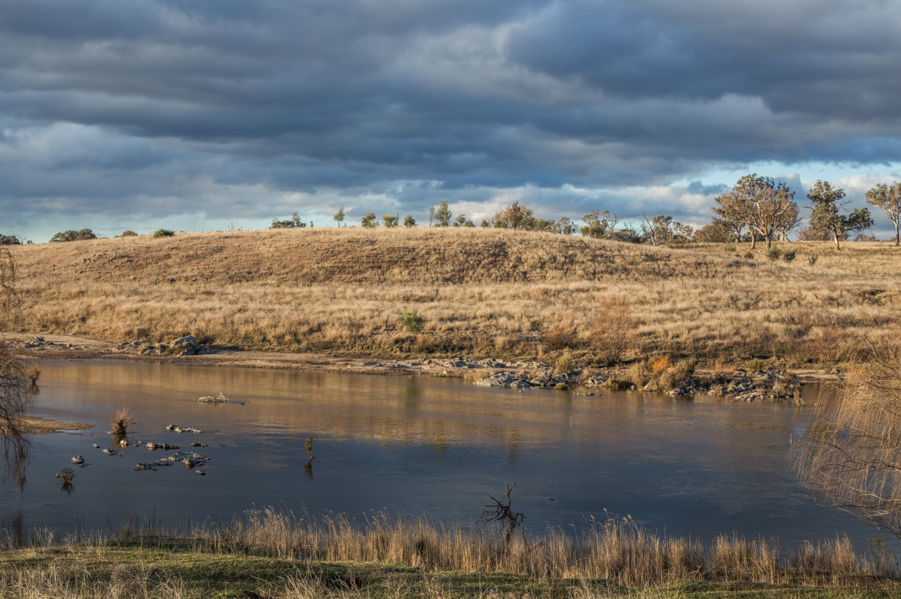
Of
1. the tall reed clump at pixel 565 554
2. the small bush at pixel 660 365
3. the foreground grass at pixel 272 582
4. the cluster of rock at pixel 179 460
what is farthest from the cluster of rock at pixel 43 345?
the foreground grass at pixel 272 582

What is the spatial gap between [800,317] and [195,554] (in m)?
44.3

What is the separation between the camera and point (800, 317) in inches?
1861

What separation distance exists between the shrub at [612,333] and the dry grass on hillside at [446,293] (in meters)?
0.75

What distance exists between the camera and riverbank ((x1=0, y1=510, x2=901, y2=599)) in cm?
917

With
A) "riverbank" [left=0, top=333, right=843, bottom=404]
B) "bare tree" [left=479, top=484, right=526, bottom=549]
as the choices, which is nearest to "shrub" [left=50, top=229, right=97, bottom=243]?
"riverbank" [left=0, top=333, right=843, bottom=404]

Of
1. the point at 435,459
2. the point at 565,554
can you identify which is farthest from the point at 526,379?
the point at 565,554

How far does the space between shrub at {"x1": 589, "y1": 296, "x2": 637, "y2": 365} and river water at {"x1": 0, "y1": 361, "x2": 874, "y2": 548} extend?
23.9ft

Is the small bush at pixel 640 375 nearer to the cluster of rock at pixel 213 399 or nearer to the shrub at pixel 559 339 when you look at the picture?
the shrub at pixel 559 339

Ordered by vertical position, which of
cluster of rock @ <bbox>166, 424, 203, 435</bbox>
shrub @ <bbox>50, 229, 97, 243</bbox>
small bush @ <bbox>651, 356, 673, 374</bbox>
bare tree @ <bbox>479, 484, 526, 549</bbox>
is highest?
shrub @ <bbox>50, 229, 97, 243</bbox>

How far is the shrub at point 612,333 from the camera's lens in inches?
1601

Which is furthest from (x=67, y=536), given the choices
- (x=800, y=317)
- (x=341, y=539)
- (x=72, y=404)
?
(x=800, y=317)

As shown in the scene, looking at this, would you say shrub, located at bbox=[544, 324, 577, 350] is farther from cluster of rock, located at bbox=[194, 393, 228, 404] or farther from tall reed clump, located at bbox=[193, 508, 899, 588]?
tall reed clump, located at bbox=[193, 508, 899, 588]

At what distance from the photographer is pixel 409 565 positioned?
12.0 metres

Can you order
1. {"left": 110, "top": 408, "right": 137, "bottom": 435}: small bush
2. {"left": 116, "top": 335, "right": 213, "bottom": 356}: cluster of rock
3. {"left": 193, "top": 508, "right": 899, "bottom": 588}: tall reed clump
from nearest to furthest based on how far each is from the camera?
{"left": 193, "top": 508, "right": 899, "bottom": 588}: tall reed clump < {"left": 110, "top": 408, "right": 137, "bottom": 435}: small bush < {"left": 116, "top": 335, "right": 213, "bottom": 356}: cluster of rock
